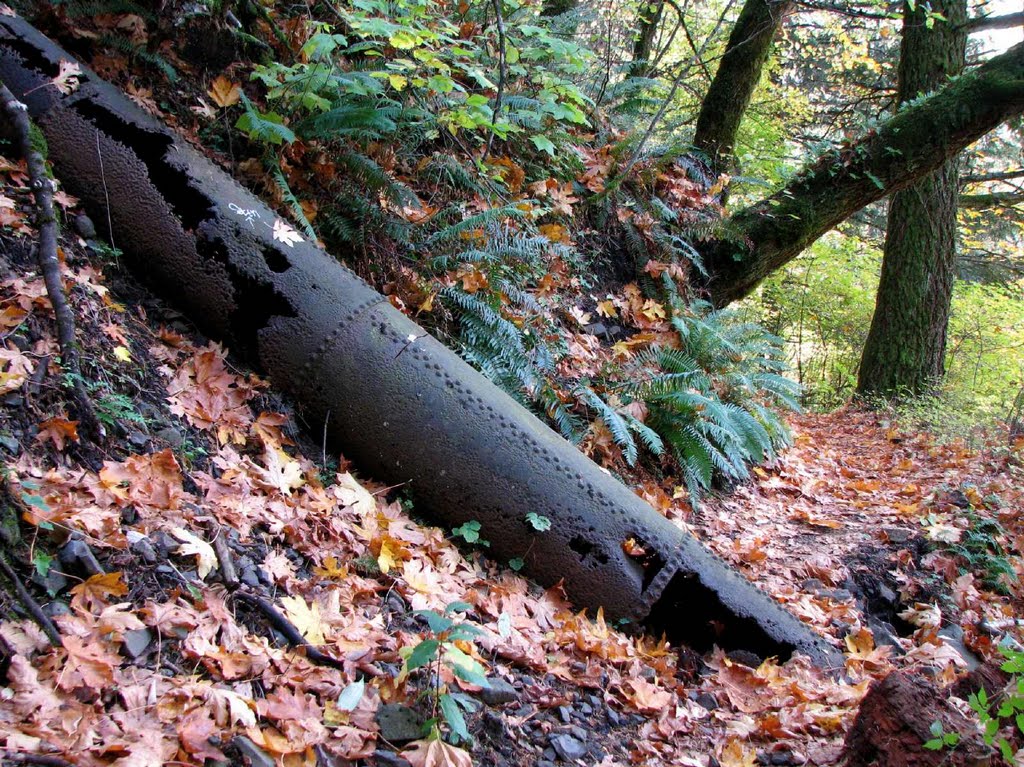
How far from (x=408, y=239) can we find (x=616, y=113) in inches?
183

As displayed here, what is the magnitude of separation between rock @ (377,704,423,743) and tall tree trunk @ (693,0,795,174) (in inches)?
298

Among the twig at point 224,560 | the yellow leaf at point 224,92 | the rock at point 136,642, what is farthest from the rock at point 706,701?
the yellow leaf at point 224,92

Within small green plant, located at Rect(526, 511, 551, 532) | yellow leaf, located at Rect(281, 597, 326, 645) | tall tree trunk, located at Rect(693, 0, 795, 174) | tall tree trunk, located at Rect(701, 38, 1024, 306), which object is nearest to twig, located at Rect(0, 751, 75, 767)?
yellow leaf, located at Rect(281, 597, 326, 645)

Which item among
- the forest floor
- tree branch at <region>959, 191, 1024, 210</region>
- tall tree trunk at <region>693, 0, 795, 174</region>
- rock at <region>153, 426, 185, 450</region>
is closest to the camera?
the forest floor

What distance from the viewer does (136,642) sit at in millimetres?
2072

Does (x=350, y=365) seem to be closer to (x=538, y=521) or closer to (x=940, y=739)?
(x=538, y=521)

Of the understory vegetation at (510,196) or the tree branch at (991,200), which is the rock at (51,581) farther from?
the tree branch at (991,200)

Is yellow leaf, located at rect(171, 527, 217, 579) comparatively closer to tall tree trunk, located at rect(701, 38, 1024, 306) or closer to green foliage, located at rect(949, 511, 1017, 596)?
green foliage, located at rect(949, 511, 1017, 596)

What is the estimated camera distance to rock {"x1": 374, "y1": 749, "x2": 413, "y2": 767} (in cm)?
210

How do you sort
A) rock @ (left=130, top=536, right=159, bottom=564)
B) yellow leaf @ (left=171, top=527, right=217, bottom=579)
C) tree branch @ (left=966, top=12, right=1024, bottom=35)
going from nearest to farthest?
rock @ (left=130, top=536, right=159, bottom=564) < yellow leaf @ (left=171, top=527, right=217, bottom=579) < tree branch @ (left=966, top=12, right=1024, bottom=35)

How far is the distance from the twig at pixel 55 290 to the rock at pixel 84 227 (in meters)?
0.30

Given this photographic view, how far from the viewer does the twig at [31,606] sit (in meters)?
1.88

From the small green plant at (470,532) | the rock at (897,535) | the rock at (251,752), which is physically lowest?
the rock at (251,752)

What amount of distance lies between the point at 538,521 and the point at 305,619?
1.35 m
